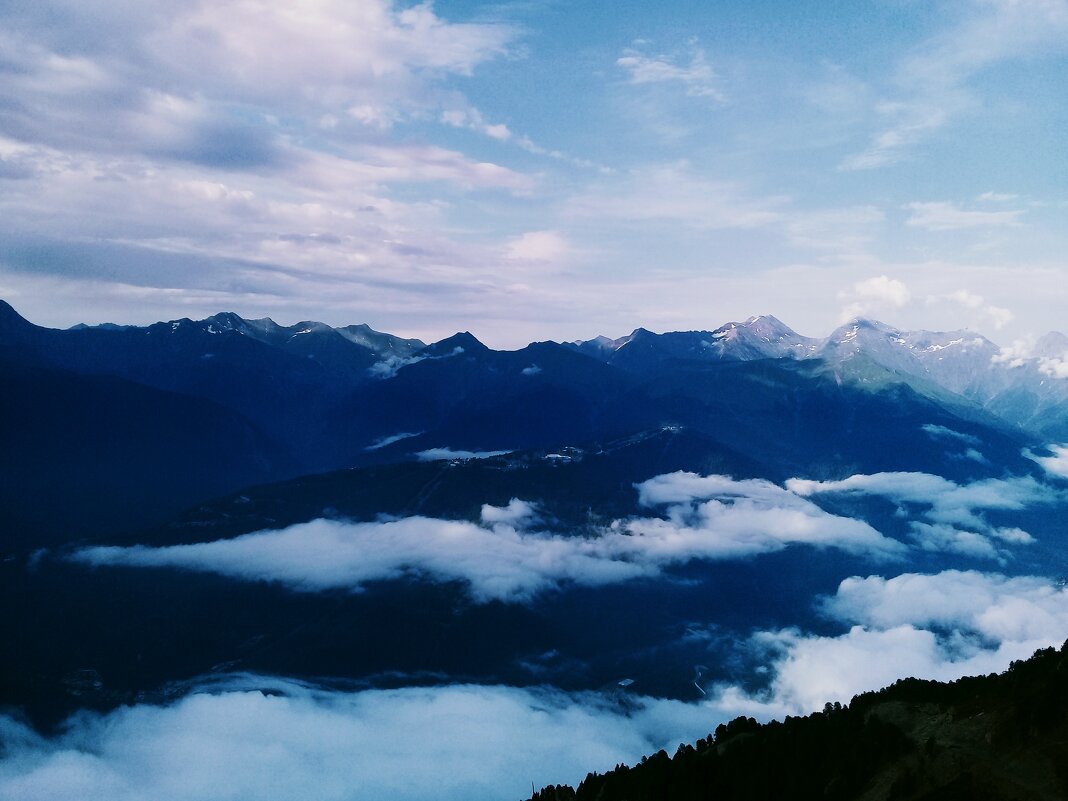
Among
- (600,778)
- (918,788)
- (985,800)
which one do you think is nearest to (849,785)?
(918,788)

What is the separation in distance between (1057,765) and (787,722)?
144 feet

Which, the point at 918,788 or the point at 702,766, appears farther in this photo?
the point at 702,766

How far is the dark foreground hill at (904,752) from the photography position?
80812 mm

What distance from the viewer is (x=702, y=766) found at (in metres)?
110

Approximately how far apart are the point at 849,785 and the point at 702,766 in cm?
2444

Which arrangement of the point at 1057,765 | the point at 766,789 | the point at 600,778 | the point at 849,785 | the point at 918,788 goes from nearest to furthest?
the point at 1057,765 < the point at 918,788 < the point at 849,785 < the point at 766,789 < the point at 600,778

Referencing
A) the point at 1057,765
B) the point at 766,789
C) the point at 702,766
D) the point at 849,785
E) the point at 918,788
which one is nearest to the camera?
the point at 1057,765

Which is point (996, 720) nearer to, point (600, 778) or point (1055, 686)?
point (1055, 686)

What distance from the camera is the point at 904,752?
92.2 metres

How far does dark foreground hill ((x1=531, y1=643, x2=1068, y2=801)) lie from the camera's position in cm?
8081

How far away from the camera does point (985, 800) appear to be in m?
77.9

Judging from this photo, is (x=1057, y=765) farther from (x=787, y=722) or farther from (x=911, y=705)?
(x=787, y=722)

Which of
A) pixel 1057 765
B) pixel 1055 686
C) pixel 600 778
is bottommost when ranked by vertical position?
pixel 600 778

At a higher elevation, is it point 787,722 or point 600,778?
point 787,722
